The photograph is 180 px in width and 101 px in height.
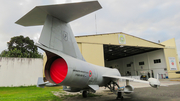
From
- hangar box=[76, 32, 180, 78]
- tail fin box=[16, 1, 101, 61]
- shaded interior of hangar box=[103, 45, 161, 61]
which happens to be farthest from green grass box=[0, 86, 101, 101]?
shaded interior of hangar box=[103, 45, 161, 61]

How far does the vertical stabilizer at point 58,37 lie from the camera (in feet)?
13.2

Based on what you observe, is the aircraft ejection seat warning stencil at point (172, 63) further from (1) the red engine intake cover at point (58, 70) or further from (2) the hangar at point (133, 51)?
(1) the red engine intake cover at point (58, 70)

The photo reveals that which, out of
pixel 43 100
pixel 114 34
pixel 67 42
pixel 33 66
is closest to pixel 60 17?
pixel 67 42

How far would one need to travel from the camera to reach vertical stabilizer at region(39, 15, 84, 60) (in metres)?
4.01

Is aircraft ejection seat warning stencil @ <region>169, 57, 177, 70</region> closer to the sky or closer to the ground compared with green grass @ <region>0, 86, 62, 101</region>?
closer to the sky

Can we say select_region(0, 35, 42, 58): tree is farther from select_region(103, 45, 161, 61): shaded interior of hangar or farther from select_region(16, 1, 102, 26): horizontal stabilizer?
select_region(16, 1, 102, 26): horizontal stabilizer

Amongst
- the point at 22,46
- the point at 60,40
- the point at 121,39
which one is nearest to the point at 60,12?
the point at 60,40

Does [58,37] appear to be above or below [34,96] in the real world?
above

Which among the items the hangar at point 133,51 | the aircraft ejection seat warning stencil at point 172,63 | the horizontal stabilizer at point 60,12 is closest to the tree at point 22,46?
the hangar at point 133,51

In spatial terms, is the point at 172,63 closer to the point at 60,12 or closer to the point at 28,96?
the point at 28,96

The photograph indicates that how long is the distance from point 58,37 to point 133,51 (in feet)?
87.0

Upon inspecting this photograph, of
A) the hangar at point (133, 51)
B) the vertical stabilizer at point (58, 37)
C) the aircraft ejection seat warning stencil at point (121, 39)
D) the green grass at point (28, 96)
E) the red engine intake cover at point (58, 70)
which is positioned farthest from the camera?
the aircraft ejection seat warning stencil at point (121, 39)

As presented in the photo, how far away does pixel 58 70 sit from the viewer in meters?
4.32

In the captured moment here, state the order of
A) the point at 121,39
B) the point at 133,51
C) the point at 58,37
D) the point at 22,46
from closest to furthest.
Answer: the point at 58,37, the point at 121,39, the point at 133,51, the point at 22,46
